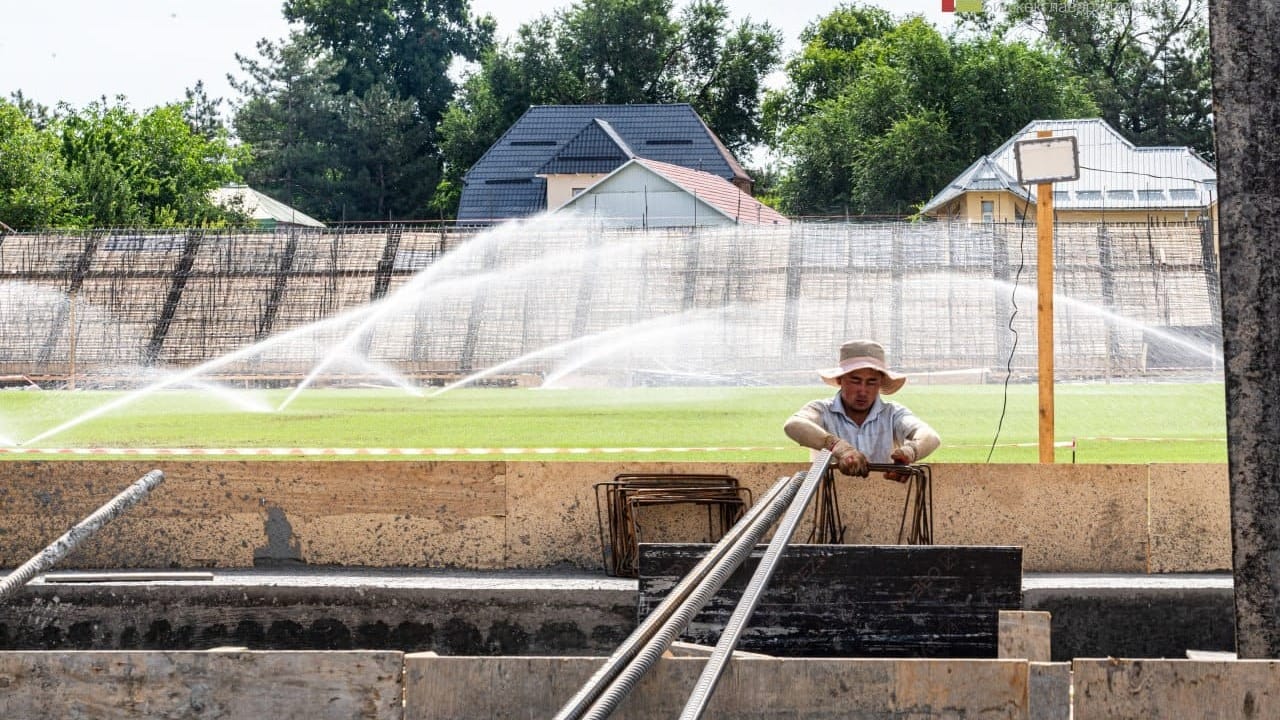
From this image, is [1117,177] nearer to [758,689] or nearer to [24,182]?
[24,182]

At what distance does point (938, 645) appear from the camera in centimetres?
753

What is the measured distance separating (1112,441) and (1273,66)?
40.2ft

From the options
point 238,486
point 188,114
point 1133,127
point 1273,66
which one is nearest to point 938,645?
point 1273,66

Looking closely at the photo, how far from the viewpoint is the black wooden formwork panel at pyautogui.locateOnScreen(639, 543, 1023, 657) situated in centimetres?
749

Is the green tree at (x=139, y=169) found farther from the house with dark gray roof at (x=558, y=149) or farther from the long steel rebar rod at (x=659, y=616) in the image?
the long steel rebar rod at (x=659, y=616)

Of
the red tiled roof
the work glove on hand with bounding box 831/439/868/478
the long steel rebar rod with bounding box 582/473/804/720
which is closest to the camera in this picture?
the long steel rebar rod with bounding box 582/473/804/720

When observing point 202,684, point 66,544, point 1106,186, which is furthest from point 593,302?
point 1106,186

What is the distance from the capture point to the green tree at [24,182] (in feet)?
153

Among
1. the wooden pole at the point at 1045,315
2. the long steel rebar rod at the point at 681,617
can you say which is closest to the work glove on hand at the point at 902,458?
the long steel rebar rod at the point at 681,617

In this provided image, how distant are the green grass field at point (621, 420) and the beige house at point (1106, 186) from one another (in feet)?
97.8

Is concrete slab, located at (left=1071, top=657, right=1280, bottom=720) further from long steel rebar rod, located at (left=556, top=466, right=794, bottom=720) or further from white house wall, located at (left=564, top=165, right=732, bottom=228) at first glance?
white house wall, located at (left=564, top=165, right=732, bottom=228)

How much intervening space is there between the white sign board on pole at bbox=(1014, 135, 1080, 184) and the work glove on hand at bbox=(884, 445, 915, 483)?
2489 millimetres

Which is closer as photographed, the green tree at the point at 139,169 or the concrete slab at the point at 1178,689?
the concrete slab at the point at 1178,689

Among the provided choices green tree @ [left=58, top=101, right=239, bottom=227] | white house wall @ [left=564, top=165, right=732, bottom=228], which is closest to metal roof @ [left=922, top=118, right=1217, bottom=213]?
white house wall @ [left=564, top=165, right=732, bottom=228]
